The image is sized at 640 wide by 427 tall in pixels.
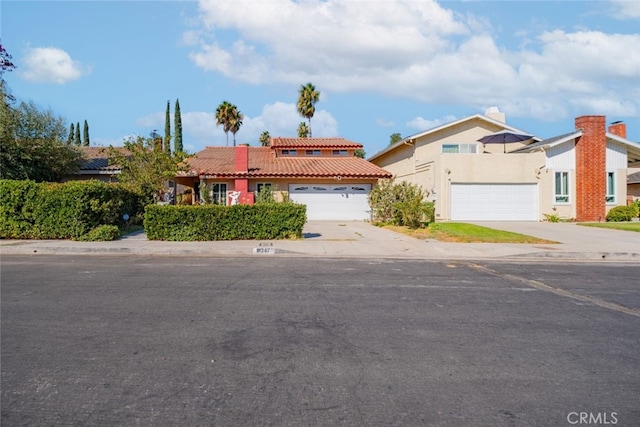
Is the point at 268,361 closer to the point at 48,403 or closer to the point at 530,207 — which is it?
the point at 48,403

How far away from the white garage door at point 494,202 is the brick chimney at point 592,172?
9.58 feet

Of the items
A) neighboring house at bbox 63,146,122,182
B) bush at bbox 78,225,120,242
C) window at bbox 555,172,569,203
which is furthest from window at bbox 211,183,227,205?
window at bbox 555,172,569,203

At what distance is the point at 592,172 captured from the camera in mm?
25922

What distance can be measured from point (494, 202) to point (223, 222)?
1736 centimetres

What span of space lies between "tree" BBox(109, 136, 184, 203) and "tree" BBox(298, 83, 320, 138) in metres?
26.4

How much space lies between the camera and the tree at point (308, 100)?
4756cm

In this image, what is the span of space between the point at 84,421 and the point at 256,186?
76.8 ft

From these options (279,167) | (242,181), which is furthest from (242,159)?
(279,167)

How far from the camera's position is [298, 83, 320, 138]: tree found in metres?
47.6

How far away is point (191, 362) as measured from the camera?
13.9ft

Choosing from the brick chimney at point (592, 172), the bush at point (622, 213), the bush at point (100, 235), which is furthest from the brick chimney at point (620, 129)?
the bush at point (100, 235)

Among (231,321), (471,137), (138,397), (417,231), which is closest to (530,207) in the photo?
(471,137)

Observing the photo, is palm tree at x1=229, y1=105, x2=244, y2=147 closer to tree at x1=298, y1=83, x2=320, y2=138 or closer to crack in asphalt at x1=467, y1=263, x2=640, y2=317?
tree at x1=298, y1=83, x2=320, y2=138

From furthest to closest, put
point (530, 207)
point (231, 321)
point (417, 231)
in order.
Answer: point (530, 207)
point (417, 231)
point (231, 321)
